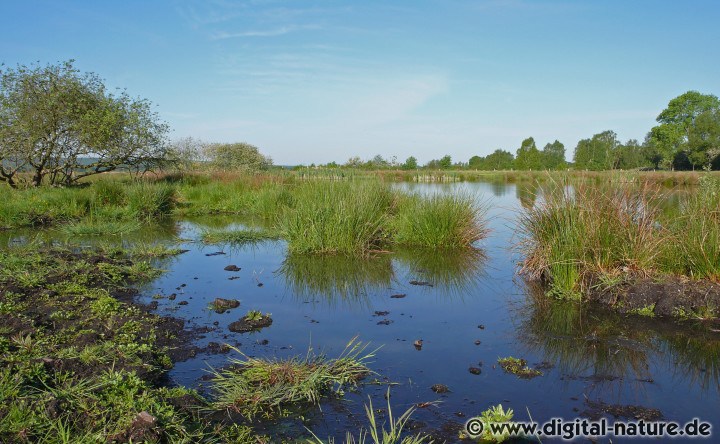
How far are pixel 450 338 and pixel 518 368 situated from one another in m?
1.00

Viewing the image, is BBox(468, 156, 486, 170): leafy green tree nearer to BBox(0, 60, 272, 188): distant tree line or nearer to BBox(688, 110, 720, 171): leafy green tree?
BBox(688, 110, 720, 171): leafy green tree

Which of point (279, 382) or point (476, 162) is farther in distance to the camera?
point (476, 162)

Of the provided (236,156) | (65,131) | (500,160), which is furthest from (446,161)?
(65,131)

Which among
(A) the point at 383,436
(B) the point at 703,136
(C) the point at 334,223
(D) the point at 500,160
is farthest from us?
(D) the point at 500,160

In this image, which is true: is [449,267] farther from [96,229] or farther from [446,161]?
[446,161]

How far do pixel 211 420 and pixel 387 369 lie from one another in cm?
164

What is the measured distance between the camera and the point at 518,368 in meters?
4.61

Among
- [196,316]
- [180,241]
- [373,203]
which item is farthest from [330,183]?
[196,316]

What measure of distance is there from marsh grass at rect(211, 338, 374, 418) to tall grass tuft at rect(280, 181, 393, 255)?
537 centimetres

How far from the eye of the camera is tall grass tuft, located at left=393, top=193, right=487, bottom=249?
10656 millimetres

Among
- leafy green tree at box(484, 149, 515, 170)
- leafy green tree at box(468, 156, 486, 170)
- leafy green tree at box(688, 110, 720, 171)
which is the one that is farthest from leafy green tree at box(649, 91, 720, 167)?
leafy green tree at box(468, 156, 486, 170)

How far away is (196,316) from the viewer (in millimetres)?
6098

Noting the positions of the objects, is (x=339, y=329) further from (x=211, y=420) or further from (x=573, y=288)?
(x=573, y=288)

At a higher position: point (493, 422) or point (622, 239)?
Result: point (622, 239)
